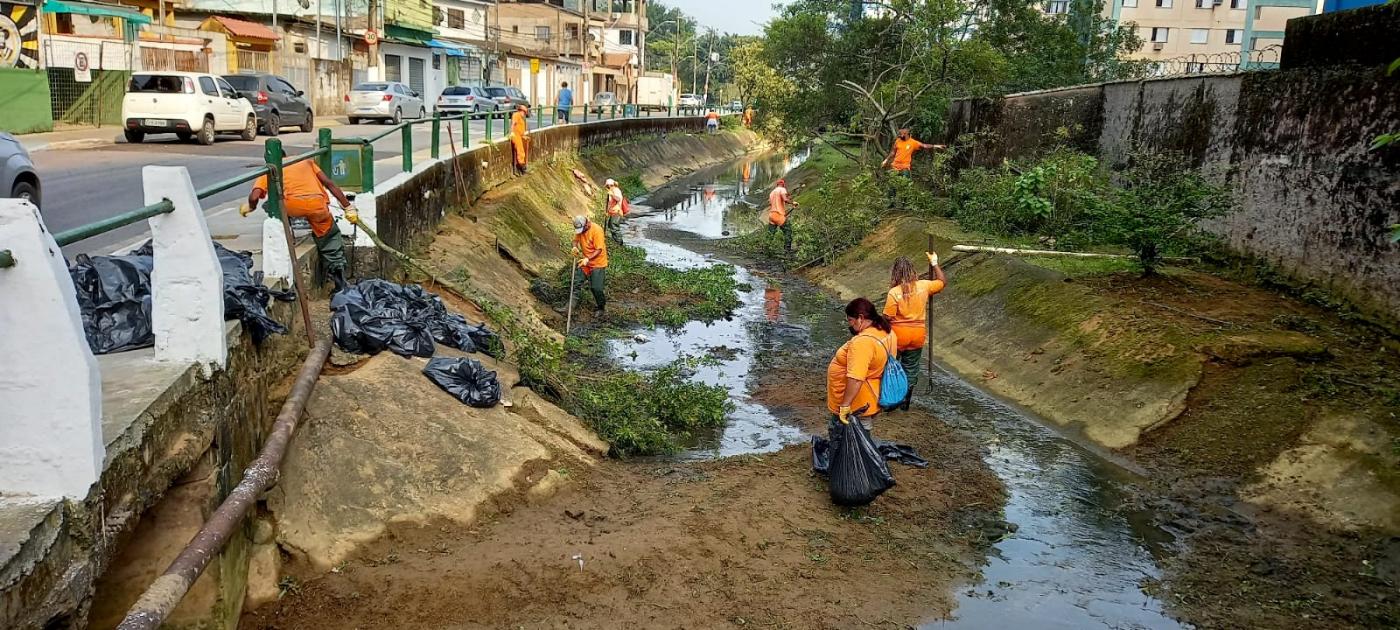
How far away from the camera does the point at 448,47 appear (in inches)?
1901

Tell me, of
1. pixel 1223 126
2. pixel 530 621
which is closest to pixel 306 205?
pixel 530 621

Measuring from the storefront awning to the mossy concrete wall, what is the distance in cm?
2373

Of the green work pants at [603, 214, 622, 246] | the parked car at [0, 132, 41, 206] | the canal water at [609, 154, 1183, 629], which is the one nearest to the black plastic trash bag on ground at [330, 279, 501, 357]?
the canal water at [609, 154, 1183, 629]

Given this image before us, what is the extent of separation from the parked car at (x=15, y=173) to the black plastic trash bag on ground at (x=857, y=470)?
786 cm

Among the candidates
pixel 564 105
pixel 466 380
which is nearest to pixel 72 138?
pixel 564 105

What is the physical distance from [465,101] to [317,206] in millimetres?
27612

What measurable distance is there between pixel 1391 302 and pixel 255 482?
9445mm

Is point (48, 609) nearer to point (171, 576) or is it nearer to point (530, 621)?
point (171, 576)

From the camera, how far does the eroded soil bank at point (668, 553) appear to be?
18.8ft

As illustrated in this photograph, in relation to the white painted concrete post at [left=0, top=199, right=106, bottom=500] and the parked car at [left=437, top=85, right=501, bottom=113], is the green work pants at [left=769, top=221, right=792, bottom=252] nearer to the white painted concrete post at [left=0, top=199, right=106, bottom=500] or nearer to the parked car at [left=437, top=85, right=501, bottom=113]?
the parked car at [left=437, top=85, right=501, bottom=113]

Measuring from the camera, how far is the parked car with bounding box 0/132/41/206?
9516mm

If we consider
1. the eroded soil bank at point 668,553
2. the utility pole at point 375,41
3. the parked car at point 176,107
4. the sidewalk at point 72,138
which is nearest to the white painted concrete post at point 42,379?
the eroded soil bank at point 668,553

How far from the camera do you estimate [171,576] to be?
13.1ft

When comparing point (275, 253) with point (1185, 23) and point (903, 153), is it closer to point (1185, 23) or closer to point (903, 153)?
point (903, 153)
